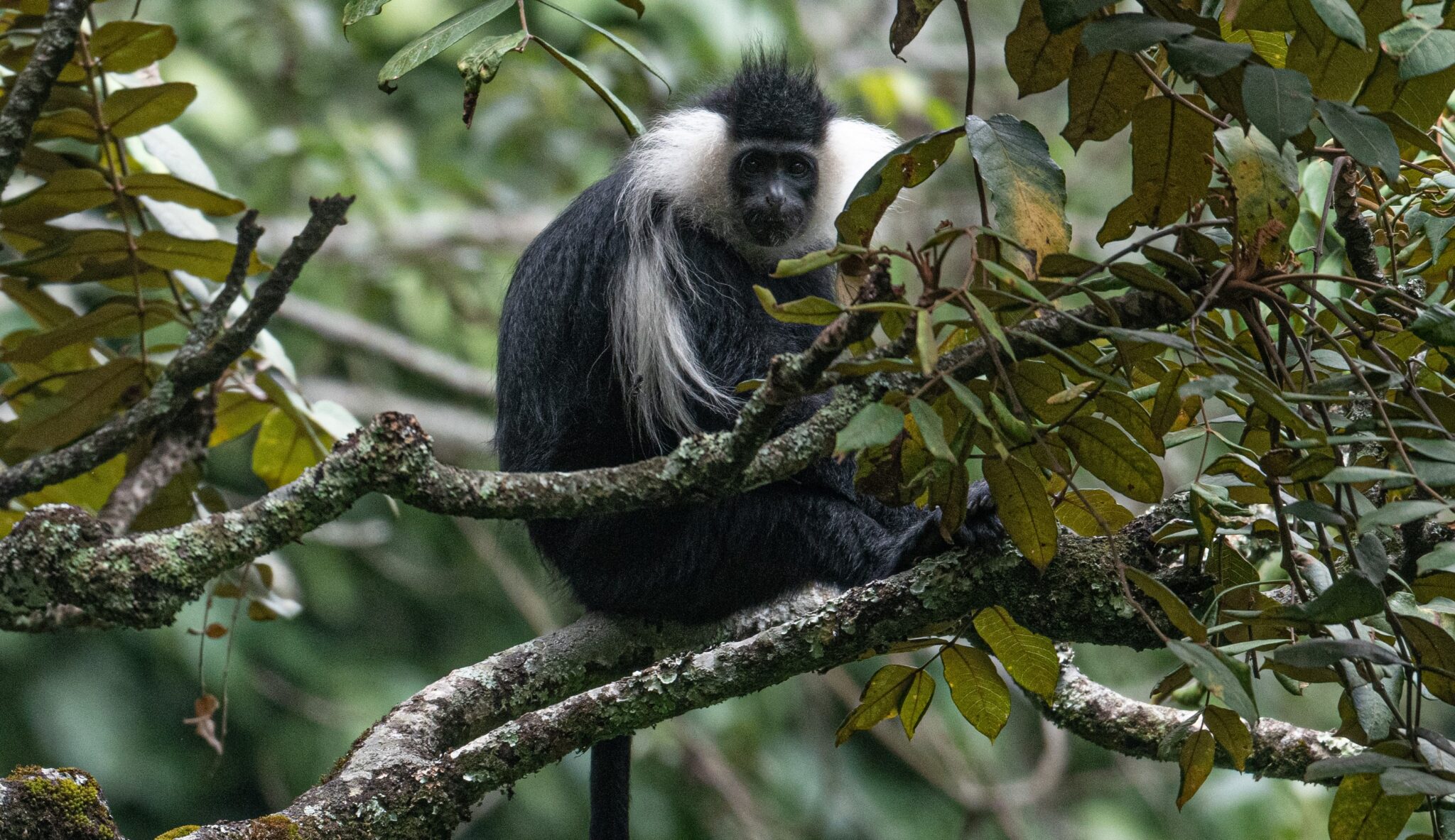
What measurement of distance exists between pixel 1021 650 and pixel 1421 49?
0.78m

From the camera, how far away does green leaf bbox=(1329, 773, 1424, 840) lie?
1202mm

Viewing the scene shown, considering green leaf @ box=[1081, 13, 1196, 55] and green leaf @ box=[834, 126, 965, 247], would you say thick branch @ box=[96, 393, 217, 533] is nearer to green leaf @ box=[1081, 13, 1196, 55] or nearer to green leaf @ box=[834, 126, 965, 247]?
green leaf @ box=[834, 126, 965, 247]

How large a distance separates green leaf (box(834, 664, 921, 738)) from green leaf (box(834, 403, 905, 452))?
1.99ft

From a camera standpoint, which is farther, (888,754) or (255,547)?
(888,754)

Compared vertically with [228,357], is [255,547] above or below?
below

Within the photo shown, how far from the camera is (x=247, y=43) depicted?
5.11m

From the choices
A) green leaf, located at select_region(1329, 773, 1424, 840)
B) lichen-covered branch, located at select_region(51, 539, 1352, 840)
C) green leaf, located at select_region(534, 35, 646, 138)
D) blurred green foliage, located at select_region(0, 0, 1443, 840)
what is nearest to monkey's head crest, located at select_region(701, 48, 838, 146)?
blurred green foliage, located at select_region(0, 0, 1443, 840)

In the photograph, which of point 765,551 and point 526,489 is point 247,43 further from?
point 526,489

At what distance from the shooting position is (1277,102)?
0.99 meters

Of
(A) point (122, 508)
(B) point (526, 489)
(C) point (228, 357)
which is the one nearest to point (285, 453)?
(A) point (122, 508)

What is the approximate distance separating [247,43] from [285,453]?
128 inches

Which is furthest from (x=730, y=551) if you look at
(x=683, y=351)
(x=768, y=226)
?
(x=768, y=226)

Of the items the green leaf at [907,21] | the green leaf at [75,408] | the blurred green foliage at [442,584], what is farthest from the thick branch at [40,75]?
the blurred green foliage at [442,584]

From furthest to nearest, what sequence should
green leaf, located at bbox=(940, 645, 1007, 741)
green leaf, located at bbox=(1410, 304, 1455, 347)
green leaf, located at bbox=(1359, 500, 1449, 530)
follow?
green leaf, located at bbox=(940, 645, 1007, 741) → green leaf, located at bbox=(1410, 304, 1455, 347) → green leaf, located at bbox=(1359, 500, 1449, 530)
